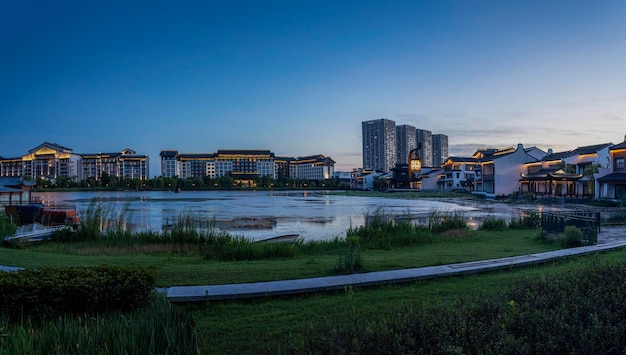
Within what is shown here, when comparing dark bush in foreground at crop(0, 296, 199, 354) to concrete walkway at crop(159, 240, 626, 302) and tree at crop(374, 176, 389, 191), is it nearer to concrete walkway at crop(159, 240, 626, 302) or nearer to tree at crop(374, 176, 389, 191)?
concrete walkway at crop(159, 240, 626, 302)

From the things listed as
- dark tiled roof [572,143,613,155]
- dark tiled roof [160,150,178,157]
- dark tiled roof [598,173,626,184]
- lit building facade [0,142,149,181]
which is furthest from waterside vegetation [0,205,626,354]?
dark tiled roof [160,150,178,157]

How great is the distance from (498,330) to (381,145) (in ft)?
628

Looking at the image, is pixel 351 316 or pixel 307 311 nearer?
pixel 351 316

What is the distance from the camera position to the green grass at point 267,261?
8.10 m

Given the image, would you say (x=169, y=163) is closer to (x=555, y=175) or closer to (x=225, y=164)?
(x=225, y=164)

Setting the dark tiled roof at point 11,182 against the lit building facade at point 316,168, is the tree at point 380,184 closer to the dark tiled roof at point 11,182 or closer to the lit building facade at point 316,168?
the lit building facade at point 316,168

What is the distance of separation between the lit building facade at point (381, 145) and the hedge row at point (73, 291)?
185309 mm

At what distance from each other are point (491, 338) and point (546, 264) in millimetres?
6775

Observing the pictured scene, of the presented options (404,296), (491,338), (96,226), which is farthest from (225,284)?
(96,226)

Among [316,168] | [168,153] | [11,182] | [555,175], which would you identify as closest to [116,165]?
[168,153]

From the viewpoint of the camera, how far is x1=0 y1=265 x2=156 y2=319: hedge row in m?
5.20

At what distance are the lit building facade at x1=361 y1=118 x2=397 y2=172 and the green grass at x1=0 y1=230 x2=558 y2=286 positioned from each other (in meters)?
177

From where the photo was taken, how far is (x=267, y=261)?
1057 centimetres

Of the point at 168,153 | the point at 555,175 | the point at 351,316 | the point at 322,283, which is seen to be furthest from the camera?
the point at 168,153
